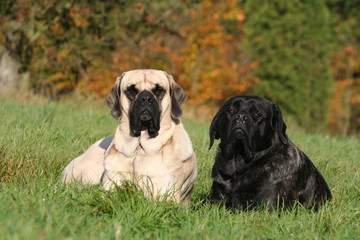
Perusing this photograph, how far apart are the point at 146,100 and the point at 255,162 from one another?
127 cm

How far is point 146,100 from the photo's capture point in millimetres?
5520

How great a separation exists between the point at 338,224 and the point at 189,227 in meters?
1.47

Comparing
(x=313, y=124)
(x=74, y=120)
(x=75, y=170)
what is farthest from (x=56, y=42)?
(x=313, y=124)

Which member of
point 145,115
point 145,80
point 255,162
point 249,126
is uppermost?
point 145,80

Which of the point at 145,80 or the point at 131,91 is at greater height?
the point at 145,80

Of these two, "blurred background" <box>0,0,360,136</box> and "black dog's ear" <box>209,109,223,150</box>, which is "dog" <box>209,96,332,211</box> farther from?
"blurred background" <box>0,0,360,136</box>

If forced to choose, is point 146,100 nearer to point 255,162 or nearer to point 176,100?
point 176,100

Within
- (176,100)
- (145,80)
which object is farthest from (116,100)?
(176,100)

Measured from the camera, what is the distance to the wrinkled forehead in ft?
18.6

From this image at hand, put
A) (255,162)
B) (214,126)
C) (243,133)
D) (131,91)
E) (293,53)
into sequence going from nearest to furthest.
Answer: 1. (243,133)
2. (255,162)
3. (131,91)
4. (214,126)
5. (293,53)

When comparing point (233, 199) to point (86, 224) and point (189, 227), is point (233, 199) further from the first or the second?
point (86, 224)

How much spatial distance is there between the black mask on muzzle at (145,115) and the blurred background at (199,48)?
11.1 meters

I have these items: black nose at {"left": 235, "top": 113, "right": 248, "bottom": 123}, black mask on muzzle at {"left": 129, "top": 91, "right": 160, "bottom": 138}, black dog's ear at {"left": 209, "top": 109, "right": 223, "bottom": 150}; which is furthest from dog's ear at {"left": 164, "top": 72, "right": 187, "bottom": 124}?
black nose at {"left": 235, "top": 113, "right": 248, "bottom": 123}

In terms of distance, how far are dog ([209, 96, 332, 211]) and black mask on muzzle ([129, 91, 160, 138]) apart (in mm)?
660
